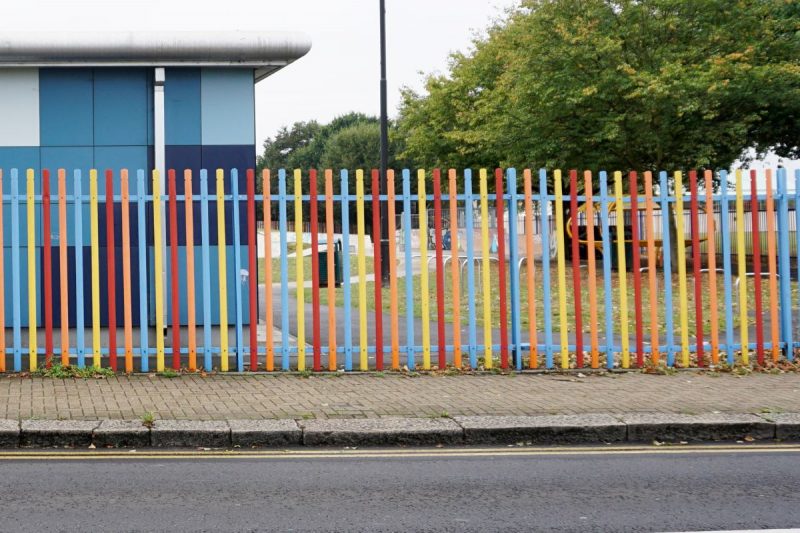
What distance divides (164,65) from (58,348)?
10.6 feet

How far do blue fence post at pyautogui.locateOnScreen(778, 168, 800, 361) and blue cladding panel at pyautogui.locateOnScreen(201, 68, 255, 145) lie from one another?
5.80 metres

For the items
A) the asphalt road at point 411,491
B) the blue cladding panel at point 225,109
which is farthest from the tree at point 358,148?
the asphalt road at point 411,491

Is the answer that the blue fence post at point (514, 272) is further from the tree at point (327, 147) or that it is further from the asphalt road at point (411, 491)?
the tree at point (327, 147)

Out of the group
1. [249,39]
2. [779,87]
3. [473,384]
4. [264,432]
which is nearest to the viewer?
[264,432]

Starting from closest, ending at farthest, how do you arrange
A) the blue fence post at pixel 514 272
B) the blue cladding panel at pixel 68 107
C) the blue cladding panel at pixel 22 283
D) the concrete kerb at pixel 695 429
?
the concrete kerb at pixel 695 429 → the blue fence post at pixel 514 272 → the blue cladding panel at pixel 22 283 → the blue cladding panel at pixel 68 107

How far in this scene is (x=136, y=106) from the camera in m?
10.9

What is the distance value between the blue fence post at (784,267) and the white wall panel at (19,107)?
8.09 meters

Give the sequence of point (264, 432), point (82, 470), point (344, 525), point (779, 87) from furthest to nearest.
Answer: point (779, 87), point (264, 432), point (82, 470), point (344, 525)

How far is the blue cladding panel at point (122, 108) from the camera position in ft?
35.7

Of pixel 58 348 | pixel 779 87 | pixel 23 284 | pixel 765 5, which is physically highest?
pixel 765 5

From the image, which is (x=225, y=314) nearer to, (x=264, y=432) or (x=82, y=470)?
(x=264, y=432)

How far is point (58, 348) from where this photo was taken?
10031 millimetres

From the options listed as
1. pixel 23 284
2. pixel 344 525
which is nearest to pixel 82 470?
pixel 344 525

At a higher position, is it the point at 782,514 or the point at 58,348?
the point at 58,348
